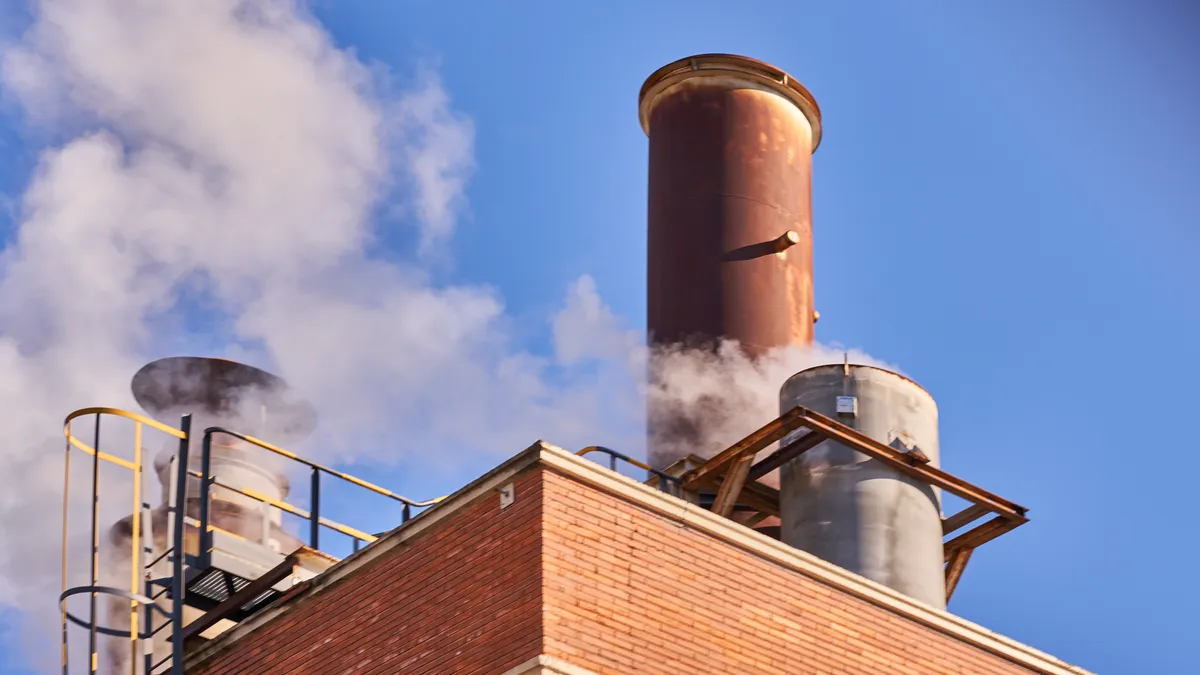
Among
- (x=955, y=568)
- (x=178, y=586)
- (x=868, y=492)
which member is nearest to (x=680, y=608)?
(x=178, y=586)

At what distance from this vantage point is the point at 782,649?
15812 mm

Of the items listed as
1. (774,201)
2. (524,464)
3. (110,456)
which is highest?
(774,201)

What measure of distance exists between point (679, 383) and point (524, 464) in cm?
761

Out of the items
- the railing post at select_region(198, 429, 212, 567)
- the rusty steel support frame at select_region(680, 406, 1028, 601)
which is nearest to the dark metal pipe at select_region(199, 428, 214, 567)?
the railing post at select_region(198, 429, 212, 567)

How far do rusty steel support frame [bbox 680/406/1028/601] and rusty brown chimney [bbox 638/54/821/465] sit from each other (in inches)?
79.2

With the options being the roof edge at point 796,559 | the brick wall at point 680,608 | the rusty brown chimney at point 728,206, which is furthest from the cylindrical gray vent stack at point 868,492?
the rusty brown chimney at point 728,206

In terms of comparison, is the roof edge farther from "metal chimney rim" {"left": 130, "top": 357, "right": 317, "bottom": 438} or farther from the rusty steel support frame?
"metal chimney rim" {"left": 130, "top": 357, "right": 317, "bottom": 438}

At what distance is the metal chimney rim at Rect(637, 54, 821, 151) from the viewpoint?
2381cm

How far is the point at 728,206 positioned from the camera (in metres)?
23.3

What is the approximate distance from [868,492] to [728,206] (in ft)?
16.4

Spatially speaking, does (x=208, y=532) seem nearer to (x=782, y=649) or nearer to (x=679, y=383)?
(x=782, y=649)

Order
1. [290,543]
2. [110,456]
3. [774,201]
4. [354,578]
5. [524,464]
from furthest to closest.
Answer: [774,201] → [290,543] → [110,456] → [354,578] → [524,464]

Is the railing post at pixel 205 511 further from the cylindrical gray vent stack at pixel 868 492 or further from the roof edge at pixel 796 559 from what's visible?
the cylindrical gray vent stack at pixel 868 492

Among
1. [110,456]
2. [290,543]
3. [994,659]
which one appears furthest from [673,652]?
[290,543]
